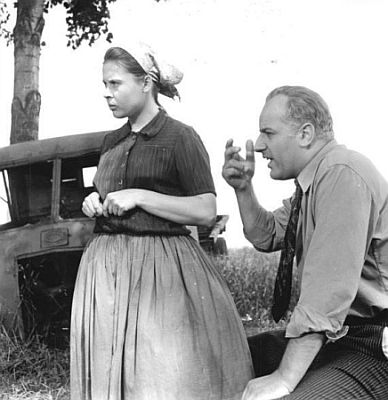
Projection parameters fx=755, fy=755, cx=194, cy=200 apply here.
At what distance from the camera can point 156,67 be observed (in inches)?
115

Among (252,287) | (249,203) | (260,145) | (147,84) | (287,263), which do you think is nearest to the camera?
(260,145)

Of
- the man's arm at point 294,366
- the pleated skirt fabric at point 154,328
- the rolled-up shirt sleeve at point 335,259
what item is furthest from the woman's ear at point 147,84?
the man's arm at point 294,366

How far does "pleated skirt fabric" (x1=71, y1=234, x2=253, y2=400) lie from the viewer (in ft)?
8.67

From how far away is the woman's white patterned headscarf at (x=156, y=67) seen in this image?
2.87 m

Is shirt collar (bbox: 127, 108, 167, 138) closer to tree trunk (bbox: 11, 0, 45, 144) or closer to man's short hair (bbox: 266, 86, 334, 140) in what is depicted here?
man's short hair (bbox: 266, 86, 334, 140)

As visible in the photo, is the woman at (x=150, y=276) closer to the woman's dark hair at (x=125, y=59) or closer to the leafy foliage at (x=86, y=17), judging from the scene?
the woman's dark hair at (x=125, y=59)

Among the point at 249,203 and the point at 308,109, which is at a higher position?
the point at 308,109

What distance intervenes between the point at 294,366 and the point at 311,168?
2.03 ft

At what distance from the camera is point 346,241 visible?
6.90ft

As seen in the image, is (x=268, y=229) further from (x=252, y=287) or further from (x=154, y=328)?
(x=252, y=287)

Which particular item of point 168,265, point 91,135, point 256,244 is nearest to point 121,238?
point 168,265

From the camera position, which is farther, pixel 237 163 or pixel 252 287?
pixel 252 287

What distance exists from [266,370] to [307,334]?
0.73 metres

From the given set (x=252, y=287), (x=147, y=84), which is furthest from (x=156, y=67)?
(x=252, y=287)
